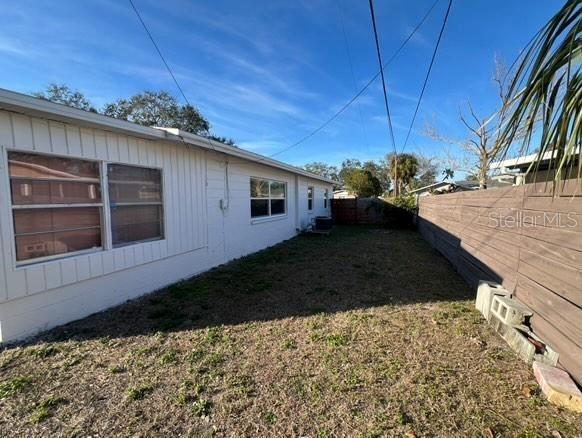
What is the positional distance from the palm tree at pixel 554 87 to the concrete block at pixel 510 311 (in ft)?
6.97

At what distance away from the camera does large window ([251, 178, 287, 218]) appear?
8.69 m

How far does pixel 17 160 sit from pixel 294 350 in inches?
145

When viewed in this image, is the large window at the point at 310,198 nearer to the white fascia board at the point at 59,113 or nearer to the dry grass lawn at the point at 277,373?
the dry grass lawn at the point at 277,373

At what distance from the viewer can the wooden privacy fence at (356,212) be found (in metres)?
16.6

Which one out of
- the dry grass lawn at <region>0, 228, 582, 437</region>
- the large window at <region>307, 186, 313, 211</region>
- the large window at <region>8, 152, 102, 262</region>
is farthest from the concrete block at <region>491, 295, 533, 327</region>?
the large window at <region>307, 186, 313, 211</region>

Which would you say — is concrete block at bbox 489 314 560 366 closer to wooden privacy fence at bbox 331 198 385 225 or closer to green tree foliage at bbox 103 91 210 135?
wooden privacy fence at bbox 331 198 385 225

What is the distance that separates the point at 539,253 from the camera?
2.92 metres

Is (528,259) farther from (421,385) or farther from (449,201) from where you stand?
(449,201)

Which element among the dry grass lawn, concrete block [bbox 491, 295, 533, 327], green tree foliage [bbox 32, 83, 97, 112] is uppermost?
green tree foliage [bbox 32, 83, 97, 112]

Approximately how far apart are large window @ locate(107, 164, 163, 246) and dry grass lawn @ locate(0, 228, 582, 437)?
3.66 ft

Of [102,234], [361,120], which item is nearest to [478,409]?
[102,234]

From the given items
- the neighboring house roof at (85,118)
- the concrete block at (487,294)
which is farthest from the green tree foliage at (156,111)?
the concrete block at (487,294)

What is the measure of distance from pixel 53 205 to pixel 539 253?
5.57 metres

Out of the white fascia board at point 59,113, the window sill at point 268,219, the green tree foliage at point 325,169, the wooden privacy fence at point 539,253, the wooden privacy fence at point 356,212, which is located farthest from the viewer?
the green tree foliage at point 325,169
